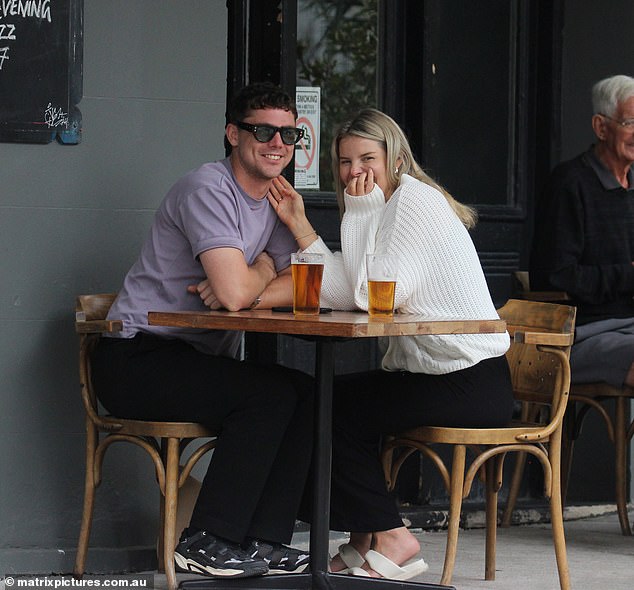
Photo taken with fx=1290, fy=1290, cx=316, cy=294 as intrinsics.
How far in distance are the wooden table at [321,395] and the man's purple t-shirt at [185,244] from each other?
1.03ft

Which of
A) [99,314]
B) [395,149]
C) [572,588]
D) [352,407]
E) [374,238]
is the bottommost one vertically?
[572,588]

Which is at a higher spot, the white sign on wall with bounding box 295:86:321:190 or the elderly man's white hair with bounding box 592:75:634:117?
the elderly man's white hair with bounding box 592:75:634:117

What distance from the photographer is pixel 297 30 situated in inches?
186

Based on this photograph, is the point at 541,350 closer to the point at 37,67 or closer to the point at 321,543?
the point at 321,543

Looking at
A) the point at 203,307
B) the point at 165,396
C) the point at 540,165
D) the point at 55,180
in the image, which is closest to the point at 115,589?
the point at 165,396

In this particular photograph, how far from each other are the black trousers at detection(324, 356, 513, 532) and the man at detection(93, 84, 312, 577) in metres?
0.15

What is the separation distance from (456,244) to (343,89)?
1.54 m

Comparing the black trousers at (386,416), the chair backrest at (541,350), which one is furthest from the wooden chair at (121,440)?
the chair backrest at (541,350)

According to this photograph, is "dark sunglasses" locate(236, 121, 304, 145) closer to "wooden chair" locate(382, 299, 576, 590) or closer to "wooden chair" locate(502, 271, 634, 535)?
"wooden chair" locate(382, 299, 576, 590)

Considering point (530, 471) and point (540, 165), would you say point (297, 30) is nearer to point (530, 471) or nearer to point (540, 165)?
point (540, 165)

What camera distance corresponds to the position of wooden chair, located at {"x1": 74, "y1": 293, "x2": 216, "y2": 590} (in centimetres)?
359

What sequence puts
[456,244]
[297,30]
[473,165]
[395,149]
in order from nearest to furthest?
[456,244]
[395,149]
[297,30]
[473,165]

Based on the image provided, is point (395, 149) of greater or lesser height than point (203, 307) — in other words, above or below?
above

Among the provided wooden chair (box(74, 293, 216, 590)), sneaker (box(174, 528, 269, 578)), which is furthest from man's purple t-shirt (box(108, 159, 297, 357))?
sneaker (box(174, 528, 269, 578))
